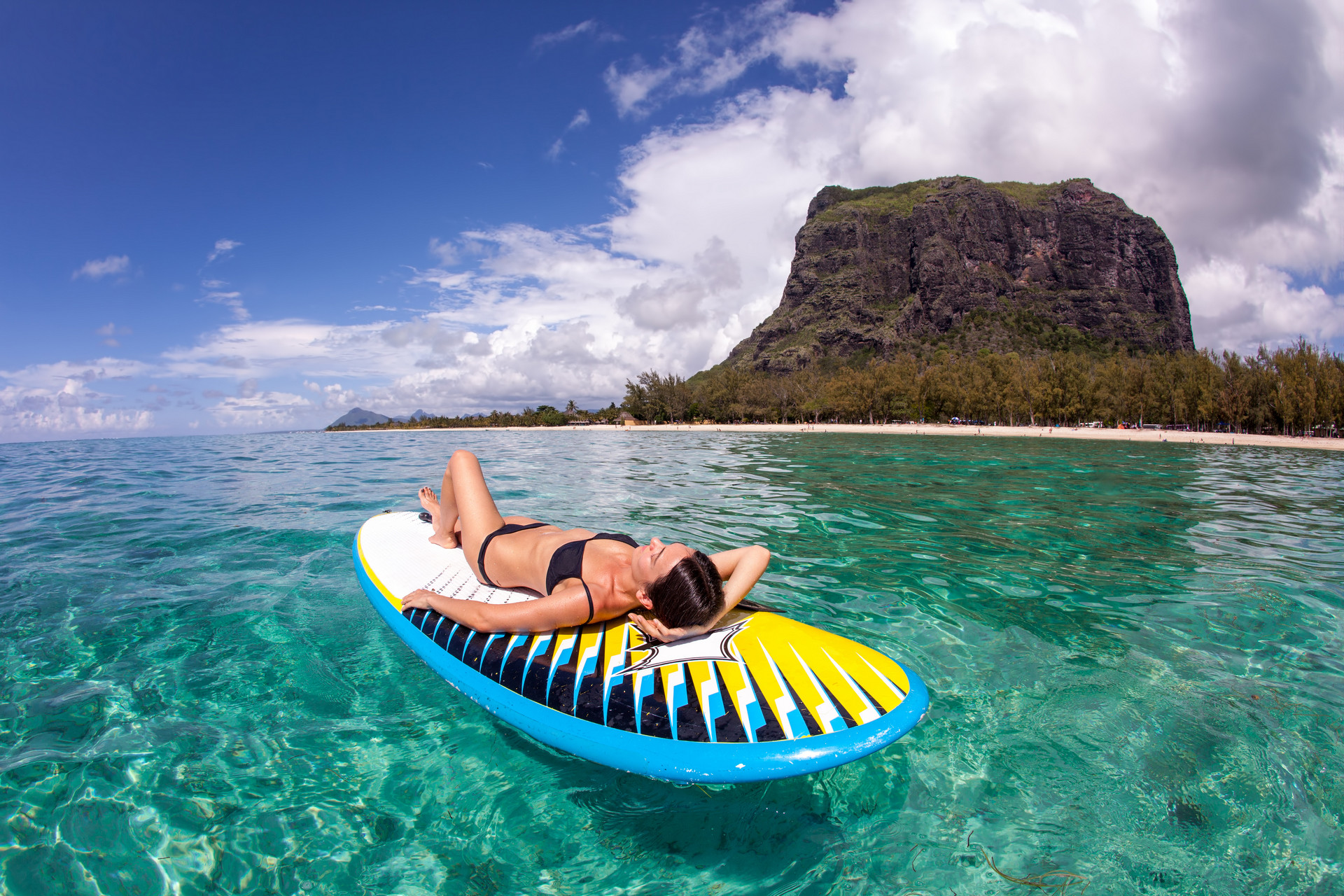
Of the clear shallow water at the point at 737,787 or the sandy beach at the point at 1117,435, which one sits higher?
the sandy beach at the point at 1117,435

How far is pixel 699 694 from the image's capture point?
2582mm

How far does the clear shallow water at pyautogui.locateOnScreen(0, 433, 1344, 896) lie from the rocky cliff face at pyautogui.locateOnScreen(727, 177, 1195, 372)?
120663mm

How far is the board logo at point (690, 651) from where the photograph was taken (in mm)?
2777

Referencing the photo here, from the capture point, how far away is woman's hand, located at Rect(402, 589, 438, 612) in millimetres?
3760

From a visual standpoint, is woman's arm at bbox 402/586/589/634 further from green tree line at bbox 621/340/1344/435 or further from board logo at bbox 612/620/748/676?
green tree line at bbox 621/340/1344/435

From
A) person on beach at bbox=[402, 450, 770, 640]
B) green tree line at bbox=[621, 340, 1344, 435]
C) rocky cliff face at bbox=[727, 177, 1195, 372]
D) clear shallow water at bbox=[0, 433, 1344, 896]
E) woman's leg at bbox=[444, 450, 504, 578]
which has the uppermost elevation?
rocky cliff face at bbox=[727, 177, 1195, 372]

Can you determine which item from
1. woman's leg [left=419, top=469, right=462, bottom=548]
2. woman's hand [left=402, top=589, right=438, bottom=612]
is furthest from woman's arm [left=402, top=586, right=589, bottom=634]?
woman's leg [left=419, top=469, right=462, bottom=548]

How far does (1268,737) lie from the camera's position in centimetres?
294

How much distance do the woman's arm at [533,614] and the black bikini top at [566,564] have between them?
0.11 metres

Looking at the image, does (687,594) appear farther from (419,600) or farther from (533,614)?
(419,600)

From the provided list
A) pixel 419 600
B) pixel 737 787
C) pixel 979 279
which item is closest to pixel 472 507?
pixel 419 600

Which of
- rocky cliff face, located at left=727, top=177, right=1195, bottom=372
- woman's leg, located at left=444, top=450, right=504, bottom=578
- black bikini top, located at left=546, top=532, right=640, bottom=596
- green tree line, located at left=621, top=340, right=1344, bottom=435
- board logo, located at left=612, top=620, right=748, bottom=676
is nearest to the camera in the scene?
board logo, located at left=612, top=620, right=748, bottom=676

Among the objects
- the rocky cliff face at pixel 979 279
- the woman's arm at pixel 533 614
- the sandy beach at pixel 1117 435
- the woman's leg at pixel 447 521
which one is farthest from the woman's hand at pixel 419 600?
the rocky cliff face at pixel 979 279

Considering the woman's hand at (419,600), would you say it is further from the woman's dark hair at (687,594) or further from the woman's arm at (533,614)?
the woman's dark hair at (687,594)
